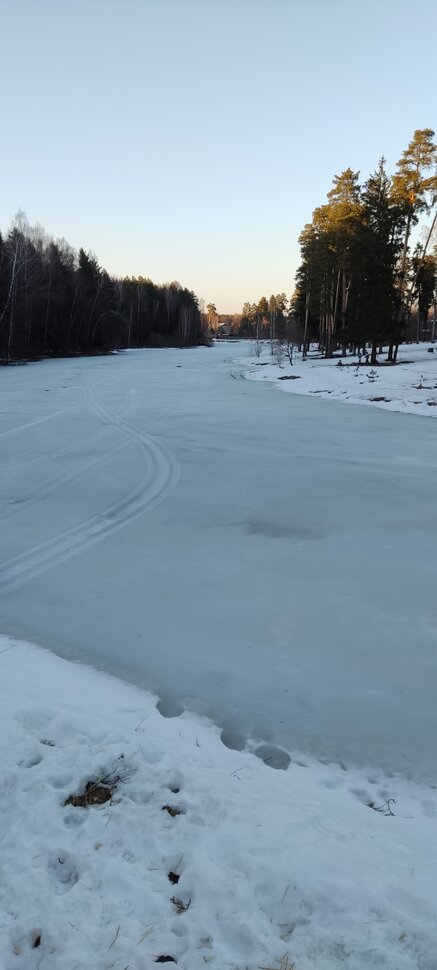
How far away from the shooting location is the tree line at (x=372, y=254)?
92.2 feet

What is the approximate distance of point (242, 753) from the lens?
9.38 ft

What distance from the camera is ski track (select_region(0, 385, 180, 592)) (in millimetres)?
5094

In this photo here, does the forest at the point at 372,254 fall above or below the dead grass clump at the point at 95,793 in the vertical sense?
above

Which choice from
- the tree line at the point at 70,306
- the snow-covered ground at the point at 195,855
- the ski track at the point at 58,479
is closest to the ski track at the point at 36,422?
the ski track at the point at 58,479

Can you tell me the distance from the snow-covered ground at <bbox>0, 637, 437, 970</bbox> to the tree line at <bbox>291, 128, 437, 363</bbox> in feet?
92.2

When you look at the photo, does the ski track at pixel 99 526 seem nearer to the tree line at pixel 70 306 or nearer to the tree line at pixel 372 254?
the tree line at pixel 372 254

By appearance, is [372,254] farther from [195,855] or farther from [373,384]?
[195,855]

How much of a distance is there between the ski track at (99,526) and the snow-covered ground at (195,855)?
7.24ft

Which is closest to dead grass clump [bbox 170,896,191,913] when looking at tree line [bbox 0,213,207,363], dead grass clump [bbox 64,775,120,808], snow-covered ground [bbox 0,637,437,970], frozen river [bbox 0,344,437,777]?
snow-covered ground [bbox 0,637,437,970]

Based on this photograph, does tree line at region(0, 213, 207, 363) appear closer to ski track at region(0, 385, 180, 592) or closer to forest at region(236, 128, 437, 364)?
forest at region(236, 128, 437, 364)

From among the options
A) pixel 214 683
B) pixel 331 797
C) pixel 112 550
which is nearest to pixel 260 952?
pixel 331 797

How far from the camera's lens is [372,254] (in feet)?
92.8

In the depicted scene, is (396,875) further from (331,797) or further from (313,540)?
(313,540)

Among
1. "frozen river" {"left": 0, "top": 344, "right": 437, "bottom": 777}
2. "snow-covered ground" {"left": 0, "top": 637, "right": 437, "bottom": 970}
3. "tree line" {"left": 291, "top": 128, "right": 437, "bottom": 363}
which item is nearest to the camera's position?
"snow-covered ground" {"left": 0, "top": 637, "right": 437, "bottom": 970}
